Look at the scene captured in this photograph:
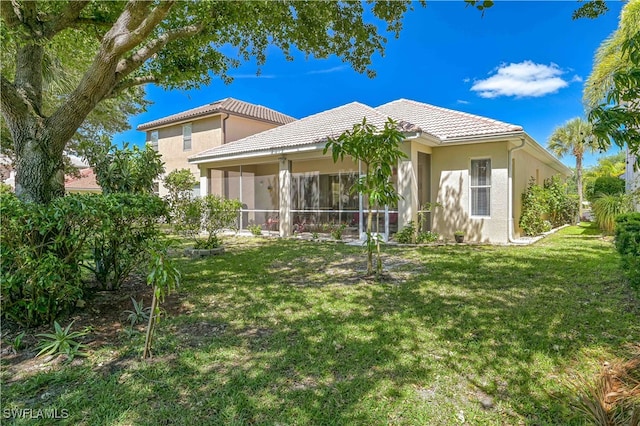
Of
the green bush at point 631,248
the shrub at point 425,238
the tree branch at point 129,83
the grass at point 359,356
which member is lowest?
the grass at point 359,356

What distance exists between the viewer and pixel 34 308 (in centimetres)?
386

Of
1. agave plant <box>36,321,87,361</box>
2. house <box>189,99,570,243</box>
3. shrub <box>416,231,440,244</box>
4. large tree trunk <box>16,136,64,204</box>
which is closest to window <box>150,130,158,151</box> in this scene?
house <box>189,99,570,243</box>

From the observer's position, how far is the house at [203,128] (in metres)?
20.0

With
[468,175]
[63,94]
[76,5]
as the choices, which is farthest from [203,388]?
[63,94]

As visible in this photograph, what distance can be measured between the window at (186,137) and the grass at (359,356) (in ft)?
55.9

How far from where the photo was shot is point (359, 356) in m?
3.55

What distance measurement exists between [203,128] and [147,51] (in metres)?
16.0

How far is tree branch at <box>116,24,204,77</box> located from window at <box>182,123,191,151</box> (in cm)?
1674

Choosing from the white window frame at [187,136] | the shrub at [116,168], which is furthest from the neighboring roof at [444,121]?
the white window frame at [187,136]

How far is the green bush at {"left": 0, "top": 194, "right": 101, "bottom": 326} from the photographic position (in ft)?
11.8

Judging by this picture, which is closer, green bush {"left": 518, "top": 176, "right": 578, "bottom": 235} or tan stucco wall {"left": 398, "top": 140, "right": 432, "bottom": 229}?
tan stucco wall {"left": 398, "top": 140, "right": 432, "bottom": 229}

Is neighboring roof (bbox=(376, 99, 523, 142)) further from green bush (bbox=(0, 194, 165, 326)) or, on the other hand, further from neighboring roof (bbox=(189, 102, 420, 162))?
green bush (bbox=(0, 194, 165, 326))

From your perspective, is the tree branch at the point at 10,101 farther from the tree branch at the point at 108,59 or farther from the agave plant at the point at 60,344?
the agave plant at the point at 60,344

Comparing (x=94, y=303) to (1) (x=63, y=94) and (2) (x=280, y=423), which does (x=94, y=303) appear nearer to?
(2) (x=280, y=423)
